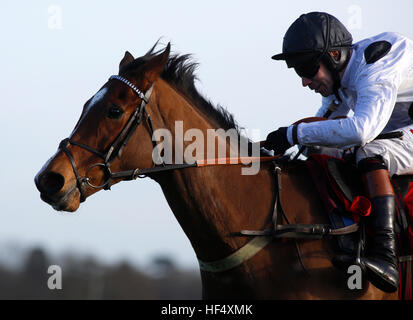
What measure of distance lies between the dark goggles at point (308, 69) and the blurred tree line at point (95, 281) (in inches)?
1193

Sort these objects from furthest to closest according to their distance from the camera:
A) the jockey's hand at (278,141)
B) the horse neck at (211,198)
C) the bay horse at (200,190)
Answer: the jockey's hand at (278,141) → the horse neck at (211,198) → the bay horse at (200,190)

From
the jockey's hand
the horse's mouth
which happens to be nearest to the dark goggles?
the jockey's hand

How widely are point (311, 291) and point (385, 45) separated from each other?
6.85 ft

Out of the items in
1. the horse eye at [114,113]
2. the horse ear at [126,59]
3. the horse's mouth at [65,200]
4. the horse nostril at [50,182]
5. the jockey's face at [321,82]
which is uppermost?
the horse ear at [126,59]

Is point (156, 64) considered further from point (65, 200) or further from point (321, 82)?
point (321, 82)

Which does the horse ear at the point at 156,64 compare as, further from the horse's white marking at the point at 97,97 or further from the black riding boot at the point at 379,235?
the black riding boot at the point at 379,235

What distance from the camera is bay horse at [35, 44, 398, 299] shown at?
4969mm

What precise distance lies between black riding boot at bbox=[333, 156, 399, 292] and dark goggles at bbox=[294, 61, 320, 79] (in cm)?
93

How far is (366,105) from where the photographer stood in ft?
16.8

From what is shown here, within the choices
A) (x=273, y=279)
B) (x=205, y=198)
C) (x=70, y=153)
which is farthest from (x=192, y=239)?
(x=70, y=153)

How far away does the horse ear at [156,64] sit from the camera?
5309mm

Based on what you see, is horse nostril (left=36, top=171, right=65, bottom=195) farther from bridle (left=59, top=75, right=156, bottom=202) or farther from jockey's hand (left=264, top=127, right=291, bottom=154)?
jockey's hand (left=264, top=127, right=291, bottom=154)

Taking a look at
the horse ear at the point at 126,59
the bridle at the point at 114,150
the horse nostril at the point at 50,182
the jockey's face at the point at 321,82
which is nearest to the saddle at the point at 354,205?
the jockey's face at the point at 321,82

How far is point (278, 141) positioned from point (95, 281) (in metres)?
42.0
